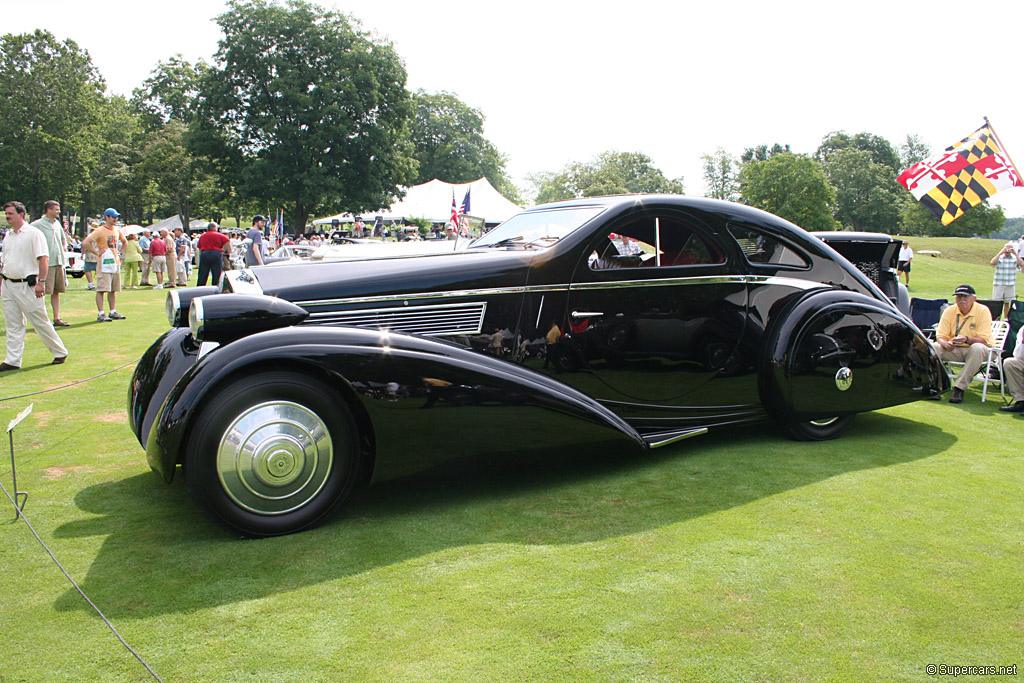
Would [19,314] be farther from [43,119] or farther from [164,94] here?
[164,94]

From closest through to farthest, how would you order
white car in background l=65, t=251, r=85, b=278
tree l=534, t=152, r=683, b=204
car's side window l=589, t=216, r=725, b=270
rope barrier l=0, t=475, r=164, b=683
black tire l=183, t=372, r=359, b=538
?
rope barrier l=0, t=475, r=164, b=683 → black tire l=183, t=372, r=359, b=538 → car's side window l=589, t=216, r=725, b=270 → white car in background l=65, t=251, r=85, b=278 → tree l=534, t=152, r=683, b=204

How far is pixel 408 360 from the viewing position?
3.57 meters

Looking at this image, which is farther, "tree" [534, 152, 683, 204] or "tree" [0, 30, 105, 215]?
"tree" [534, 152, 683, 204]

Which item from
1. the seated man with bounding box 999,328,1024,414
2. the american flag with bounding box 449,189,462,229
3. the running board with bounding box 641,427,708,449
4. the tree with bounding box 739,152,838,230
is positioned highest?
the tree with bounding box 739,152,838,230

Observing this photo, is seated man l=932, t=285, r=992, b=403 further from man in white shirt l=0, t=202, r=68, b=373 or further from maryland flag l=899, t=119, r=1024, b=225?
man in white shirt l=0, t=202, r=68, b=373

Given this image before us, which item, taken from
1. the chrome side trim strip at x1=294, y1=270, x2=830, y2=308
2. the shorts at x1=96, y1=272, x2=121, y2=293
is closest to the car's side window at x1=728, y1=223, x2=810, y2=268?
the chrome side trim strip at x1=294, y1=270, x2=830, y2=308

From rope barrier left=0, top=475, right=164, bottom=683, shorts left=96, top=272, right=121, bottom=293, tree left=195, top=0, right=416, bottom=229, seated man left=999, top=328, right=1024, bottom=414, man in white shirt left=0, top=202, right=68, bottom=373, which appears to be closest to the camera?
rope barrier left=0, top=475, right=164, bottom=683

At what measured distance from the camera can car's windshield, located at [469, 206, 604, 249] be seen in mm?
4492

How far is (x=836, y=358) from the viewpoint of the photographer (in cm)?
494

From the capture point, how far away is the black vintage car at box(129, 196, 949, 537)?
3.36 m

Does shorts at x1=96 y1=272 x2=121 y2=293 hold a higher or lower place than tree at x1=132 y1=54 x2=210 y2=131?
lower

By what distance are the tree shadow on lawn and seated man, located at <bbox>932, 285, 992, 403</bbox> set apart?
2.72 m

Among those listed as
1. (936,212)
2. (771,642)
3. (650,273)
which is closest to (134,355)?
Result: (650,273)

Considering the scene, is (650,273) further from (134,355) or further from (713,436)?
(134,355)
